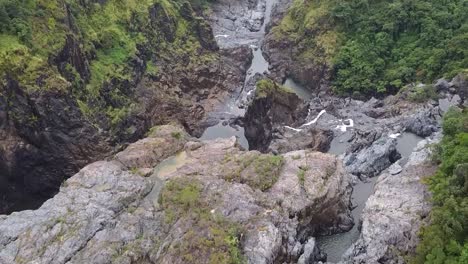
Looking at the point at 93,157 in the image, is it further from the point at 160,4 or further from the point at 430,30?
the point at 430,30

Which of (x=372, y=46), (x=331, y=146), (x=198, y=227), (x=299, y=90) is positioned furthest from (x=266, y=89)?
(x=198, y=227)

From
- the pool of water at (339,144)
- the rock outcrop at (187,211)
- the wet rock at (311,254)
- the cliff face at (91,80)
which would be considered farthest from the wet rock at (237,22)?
A: the wet rock at (311,254)

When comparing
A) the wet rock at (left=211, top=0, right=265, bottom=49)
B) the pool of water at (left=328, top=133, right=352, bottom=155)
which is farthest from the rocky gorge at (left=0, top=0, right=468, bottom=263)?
the wet rock at (left=211, top=0, right=265, bottom=49)

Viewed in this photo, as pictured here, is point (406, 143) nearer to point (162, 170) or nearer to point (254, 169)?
point (254, 169)

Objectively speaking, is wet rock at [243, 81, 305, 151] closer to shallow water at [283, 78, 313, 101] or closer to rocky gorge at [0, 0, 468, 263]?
rocky gorge at [0, 0, 468, 263]

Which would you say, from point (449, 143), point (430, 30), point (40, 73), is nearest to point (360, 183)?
point (449, 143)
